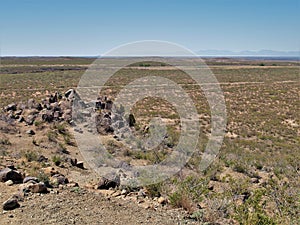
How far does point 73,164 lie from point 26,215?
4493 millimetres

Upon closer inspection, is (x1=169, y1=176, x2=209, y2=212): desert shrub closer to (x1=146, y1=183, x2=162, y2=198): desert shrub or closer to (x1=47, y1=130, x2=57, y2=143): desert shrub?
(x1=146, y1=183, x2=162, y2=198): desert shrub

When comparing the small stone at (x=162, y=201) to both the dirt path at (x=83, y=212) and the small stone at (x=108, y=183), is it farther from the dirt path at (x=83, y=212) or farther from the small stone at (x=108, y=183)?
the small stone at (x=108, y=183)

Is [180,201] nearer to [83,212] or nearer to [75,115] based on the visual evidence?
[83,212]

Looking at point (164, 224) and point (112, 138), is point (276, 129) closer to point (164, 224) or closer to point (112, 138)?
point (112, 138)

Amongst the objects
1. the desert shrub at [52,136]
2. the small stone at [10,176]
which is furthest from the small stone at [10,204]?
the desert shrub at [52,136]

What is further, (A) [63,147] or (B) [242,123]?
(B) [242,123]

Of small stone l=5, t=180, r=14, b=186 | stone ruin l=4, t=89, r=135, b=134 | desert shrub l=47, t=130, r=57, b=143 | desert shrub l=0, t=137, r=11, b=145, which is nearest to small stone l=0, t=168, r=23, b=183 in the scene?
small stone l=5, t=180, r=14, b=186

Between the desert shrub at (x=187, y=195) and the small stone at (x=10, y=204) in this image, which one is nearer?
the small stone at (x=10, y=204)

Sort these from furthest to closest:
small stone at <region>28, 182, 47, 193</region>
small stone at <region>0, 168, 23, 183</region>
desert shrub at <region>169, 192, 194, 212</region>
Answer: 1. small stone at <region>0, 168, 23, 183</region>
2. small stone at <region>28, 182, 47, 193</region>
3. desert shrub at <region>169, 192, 194, 212</region>

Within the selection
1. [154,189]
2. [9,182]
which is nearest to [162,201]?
[154,189]

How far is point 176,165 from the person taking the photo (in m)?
10.5

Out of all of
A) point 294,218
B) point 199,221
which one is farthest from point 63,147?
point 294,218

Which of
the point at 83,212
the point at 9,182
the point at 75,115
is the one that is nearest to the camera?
the point at 83,212

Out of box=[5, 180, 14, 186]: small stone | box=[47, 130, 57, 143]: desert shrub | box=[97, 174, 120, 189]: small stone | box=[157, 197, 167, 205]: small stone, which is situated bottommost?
box=[47, 130, 57, 143]: desert shrub
